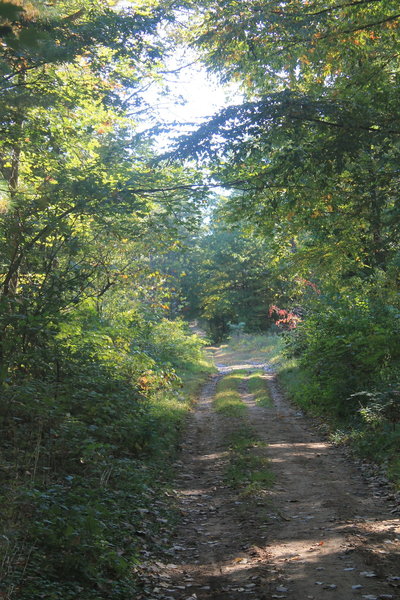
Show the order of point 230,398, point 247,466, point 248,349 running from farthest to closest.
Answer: point 248,349, point 230,398, point 247,466

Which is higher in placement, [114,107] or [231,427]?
[114,107]

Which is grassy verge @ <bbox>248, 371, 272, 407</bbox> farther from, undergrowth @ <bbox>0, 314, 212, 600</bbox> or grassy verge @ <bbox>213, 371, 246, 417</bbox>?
undergrowth @ <bbox>0, 314, 212, 600</bbox>

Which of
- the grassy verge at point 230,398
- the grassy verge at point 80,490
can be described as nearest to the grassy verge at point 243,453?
the grassy verge at point 230,398

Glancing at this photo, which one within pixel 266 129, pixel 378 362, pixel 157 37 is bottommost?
pixel 378 362

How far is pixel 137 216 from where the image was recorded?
10.9 m

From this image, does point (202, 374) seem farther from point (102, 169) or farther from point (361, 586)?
point (361, 586)

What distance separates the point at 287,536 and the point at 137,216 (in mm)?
6932

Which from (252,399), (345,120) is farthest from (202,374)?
(345,120)

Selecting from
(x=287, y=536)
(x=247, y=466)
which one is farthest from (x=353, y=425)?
(x=287, y=536)

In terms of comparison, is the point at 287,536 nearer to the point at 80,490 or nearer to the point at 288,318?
the point at 80,490

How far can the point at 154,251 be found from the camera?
1570 cm

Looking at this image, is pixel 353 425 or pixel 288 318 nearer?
pixel 353 425

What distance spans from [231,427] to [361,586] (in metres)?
8.57

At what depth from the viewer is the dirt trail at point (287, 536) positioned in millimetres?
5047
